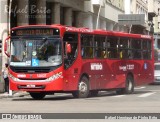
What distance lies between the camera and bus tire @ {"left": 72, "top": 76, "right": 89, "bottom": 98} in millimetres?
23266

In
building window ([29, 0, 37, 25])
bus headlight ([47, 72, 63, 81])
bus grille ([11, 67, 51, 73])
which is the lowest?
bus headlight ([47, 72, 63, 81])

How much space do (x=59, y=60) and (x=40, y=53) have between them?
2.81 feet

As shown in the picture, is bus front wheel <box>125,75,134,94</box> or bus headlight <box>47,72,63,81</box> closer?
bus headlight <box>47,72,63,81</box>

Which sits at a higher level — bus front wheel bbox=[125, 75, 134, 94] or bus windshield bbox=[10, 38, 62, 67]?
bus windshield bbox=[10, 38, 62, 67]

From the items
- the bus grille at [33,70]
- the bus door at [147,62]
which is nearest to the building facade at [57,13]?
the bus grille at [33,70]

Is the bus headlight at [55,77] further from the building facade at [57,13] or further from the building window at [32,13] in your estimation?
the building window at [32,13]

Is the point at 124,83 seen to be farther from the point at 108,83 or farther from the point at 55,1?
the point at 55,1

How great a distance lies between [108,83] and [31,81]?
5.20 metres

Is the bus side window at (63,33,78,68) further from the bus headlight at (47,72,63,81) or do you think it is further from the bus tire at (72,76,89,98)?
the bus tire at (72,76,89,98)

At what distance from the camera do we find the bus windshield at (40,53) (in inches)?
859

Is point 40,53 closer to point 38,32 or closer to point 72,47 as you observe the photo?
point 38,32

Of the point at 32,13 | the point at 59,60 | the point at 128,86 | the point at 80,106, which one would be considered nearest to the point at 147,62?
the point at 128,86

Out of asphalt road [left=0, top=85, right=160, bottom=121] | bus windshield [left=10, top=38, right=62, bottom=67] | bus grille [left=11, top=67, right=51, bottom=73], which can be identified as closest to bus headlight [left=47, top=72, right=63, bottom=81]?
bus grille [left=11, top=67, right=51, bottom=73]

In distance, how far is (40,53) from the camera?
21.8 meters
